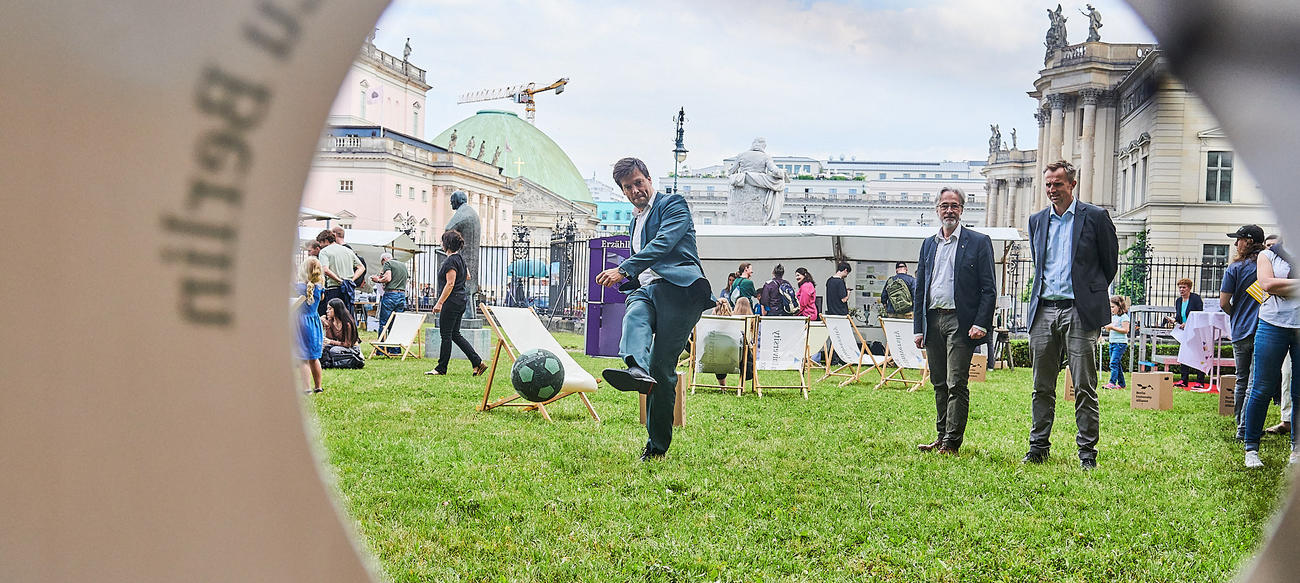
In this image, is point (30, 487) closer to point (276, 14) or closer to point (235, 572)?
point (235, 572)

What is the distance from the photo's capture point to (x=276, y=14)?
5.02 ft

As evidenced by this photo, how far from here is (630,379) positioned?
15.4 feet

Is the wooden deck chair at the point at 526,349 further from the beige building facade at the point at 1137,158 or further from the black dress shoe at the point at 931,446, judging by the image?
the beige building facade at the point at 1137,158

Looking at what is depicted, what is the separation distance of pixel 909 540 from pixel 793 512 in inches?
23.1

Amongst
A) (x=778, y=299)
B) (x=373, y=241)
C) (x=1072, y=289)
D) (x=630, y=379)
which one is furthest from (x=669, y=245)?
(x=373, y=241)

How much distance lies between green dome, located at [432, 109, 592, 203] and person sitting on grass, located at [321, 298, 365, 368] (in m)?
27.7

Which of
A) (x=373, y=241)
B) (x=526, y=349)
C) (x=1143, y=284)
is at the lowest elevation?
(x=526, y=349)

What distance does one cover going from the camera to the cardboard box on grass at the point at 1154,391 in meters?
8.38

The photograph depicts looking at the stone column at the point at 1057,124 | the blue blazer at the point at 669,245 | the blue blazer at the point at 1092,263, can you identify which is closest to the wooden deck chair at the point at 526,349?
the blue blazer at the point at 669,245

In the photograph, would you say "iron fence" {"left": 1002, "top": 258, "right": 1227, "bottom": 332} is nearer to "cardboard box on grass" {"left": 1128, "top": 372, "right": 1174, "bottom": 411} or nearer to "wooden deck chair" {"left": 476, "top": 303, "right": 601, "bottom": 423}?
"cardboard box on grass" {"left": 1128, "top": 372, "right": 1174, "bottom": 411}

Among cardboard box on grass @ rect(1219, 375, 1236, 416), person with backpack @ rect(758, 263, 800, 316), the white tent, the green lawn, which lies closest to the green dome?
the white tent

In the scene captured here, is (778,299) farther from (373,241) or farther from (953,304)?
(373,241)

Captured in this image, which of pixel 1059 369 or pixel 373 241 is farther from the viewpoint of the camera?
pixel 373 241

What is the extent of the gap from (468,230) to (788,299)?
15.2 feet
